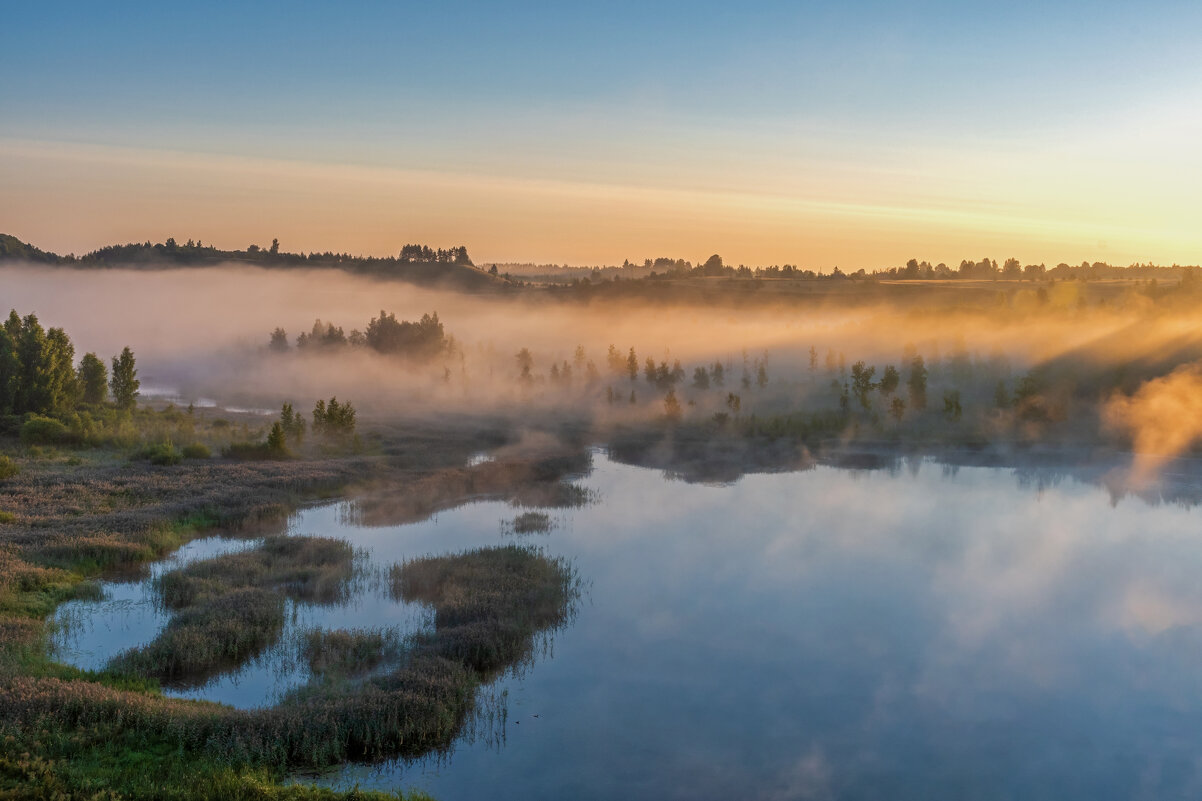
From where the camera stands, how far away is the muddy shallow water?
2045 cm

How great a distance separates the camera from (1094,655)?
95.2 feet

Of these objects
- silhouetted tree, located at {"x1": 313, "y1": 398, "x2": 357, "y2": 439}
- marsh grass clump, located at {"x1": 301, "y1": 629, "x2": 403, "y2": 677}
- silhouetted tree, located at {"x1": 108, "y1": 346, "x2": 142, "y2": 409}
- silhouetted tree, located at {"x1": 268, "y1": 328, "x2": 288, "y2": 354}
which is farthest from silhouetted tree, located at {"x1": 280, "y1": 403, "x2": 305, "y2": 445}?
silhouetted tree, located at {"x1": 268, "y1": 328, "x2": 288, "y2": 354}

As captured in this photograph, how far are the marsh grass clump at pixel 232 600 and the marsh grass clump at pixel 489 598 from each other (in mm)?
3440

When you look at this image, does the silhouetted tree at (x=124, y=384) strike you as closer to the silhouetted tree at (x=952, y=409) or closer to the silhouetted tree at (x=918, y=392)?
the silhouetted tree at (x=918, y=392)

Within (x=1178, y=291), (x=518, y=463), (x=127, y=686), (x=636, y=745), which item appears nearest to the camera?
(x=636, y=745)

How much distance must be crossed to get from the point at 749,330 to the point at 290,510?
160798 mm

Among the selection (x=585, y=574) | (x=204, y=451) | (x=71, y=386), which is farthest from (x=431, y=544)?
(x=71, y=386)

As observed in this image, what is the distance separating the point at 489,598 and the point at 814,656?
1213 cm

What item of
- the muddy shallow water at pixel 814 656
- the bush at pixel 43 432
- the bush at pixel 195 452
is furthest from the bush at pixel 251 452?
the muddy shallow water at pixel 814 656

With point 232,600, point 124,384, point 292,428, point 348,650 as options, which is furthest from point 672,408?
point 348,650

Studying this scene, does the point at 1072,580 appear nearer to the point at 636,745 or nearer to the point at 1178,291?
the point at 636,745

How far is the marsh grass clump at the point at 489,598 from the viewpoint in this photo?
89.0 feet

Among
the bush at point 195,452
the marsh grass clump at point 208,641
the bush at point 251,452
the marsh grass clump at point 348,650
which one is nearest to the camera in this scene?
the marsh grass clump at point 208,641

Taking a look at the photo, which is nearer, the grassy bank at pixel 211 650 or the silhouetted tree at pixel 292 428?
the grassy bank at pixel 211 650
